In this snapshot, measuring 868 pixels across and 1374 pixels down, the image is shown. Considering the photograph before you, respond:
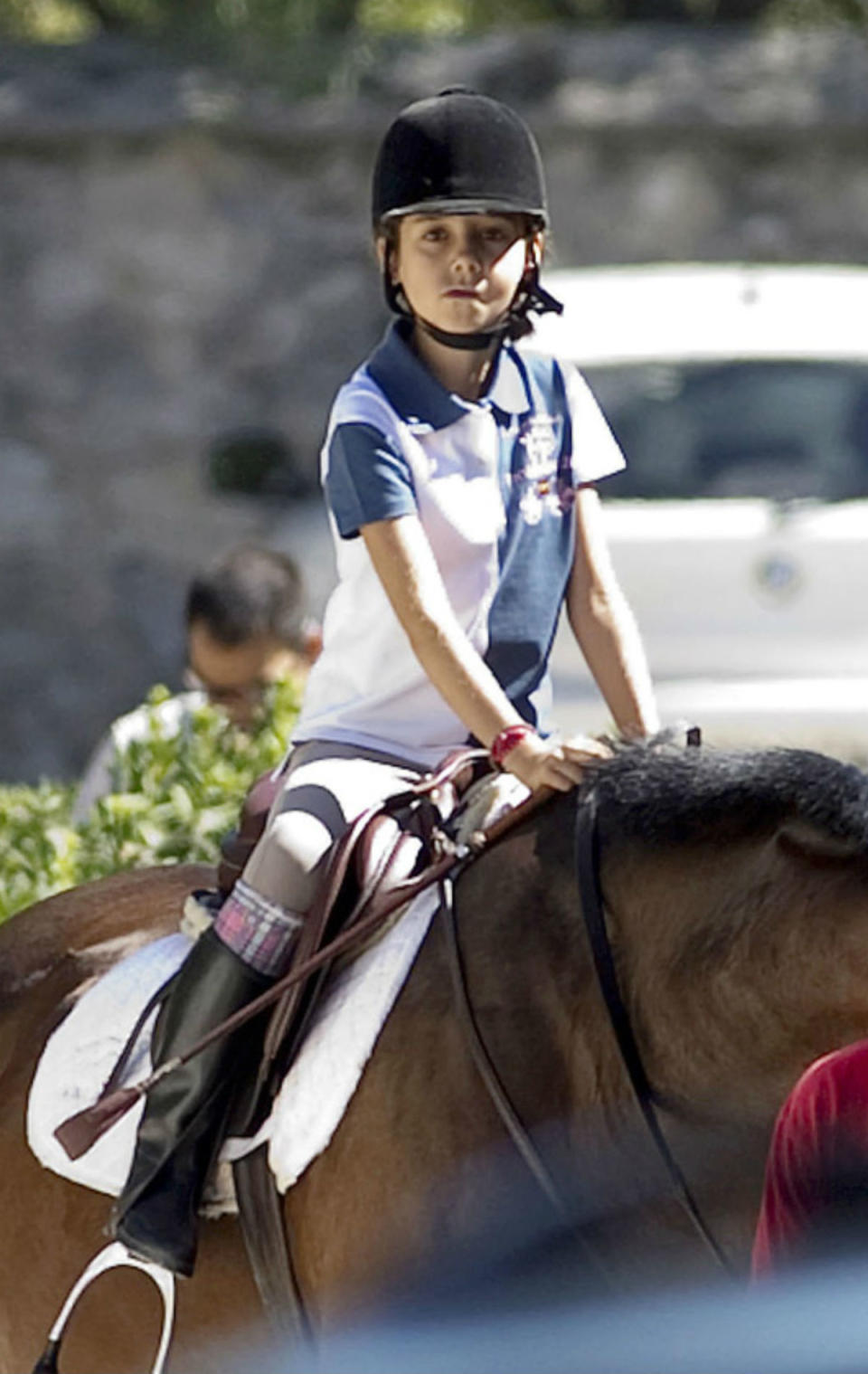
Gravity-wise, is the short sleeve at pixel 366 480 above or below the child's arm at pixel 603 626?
above

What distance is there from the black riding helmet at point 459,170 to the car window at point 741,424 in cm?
541

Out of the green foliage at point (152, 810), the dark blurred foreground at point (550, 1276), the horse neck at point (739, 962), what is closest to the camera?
the dark blurred foreground at point (550, 1276)

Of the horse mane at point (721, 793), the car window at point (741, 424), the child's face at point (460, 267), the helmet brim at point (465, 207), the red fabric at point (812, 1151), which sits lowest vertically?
the red fabric at point (812, 1151)

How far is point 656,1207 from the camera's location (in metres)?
3.45

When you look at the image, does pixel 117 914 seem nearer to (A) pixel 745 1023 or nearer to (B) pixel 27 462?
(A) pixel 745 1023

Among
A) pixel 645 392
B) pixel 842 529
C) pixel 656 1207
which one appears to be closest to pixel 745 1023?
pixel 656 1207

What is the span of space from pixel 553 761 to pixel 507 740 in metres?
0.07

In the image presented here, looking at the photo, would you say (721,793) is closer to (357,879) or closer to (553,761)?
(553,761)

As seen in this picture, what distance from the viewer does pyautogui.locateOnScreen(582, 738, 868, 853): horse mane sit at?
337 cm

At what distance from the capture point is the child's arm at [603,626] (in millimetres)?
4203

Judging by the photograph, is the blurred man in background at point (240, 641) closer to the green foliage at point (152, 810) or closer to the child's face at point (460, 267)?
the green foliage at point (152, 810)

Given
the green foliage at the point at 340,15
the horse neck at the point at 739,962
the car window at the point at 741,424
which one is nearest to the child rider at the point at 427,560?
the horse neck at the point at 739,962

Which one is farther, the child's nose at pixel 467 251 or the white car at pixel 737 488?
the white car at pixel 737 488

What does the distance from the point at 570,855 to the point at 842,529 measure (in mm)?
5540
